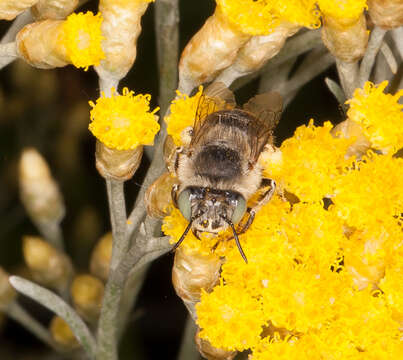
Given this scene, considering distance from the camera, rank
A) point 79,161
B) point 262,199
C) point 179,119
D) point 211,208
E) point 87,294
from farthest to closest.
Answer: point 79,161 < point 87,294 < point 179,119 < point 262,199 < point 211,208

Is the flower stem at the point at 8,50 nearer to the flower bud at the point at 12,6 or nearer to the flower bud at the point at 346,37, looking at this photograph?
the flower bud at the point at 12,6

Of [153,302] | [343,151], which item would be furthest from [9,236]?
[343,151]

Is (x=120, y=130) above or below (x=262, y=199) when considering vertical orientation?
above

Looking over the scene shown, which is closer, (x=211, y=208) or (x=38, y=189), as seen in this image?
(x=211, y=208)

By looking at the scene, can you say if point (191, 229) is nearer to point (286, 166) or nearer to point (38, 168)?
point (286, 166)

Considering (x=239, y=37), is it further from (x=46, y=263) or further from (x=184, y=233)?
(x=46, y=263)

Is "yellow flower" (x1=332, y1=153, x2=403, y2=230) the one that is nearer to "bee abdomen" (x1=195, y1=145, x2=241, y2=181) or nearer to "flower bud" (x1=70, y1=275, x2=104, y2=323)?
"bee abdomen" (x1=195, y1=145, x2=241, y2=181)

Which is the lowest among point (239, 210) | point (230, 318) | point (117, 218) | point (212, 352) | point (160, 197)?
point (212, 352)

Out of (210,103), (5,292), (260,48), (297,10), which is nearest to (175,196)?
(210,103)
